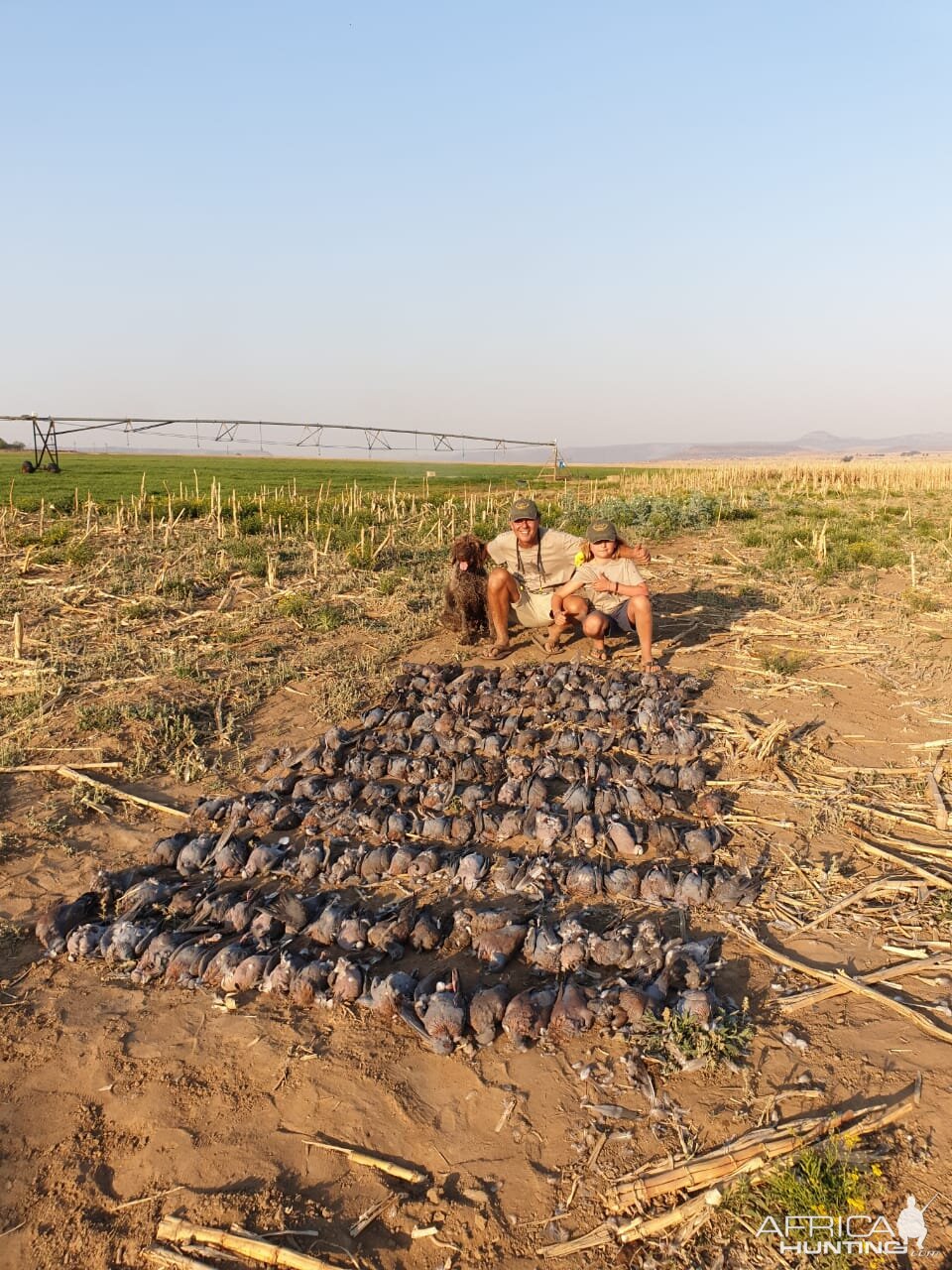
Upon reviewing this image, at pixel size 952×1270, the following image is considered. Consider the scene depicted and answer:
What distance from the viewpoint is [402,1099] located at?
3.34 metres

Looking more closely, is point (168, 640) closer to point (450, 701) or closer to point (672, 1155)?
point (450, 701)

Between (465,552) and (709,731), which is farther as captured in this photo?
(465,552)

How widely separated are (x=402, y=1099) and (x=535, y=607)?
643cm

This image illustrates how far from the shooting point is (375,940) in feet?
14.3

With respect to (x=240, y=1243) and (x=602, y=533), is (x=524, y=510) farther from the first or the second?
(x=240, y=1243)

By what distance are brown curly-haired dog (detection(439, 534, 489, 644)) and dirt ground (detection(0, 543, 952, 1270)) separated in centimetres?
460

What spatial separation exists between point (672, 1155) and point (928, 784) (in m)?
3.91

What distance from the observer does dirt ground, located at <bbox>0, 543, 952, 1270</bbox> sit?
9.13 feet

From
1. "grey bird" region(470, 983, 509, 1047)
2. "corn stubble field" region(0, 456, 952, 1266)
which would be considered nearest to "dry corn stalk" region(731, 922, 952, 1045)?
"corn stubble field" region(0, 456, 952, 1266)

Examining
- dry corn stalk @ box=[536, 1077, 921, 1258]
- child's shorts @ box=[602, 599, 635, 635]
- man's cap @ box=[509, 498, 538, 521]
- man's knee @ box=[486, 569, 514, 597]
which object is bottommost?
dry corn stalk @ box=[536, 1077, 921, 1258]

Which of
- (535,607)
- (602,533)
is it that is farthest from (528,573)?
(602,533)

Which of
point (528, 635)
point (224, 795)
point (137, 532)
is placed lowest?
point (224, 795)

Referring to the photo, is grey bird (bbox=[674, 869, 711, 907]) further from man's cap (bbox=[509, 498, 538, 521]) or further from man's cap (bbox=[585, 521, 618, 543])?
man's cap (bbox=[509, 498, 538, 521])

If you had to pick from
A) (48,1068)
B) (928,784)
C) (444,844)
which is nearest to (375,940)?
(444,844)
